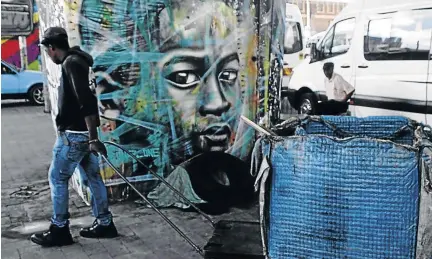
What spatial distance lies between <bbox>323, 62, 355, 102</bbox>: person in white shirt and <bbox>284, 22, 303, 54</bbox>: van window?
359 centimetres

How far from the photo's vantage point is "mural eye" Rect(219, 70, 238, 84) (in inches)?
212

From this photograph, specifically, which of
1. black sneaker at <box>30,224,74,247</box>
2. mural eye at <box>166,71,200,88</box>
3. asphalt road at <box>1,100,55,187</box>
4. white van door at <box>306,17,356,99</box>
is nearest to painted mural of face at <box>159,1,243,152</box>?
mural eye at <box>166,71,200,88</box>

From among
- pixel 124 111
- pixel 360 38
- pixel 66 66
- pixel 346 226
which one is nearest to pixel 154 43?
pixel 124 111

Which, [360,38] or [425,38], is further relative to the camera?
[360,38]

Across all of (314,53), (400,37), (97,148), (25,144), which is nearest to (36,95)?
(25,144)

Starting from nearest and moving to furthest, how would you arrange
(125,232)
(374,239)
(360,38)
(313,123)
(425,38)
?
1. (374,239)
2. (313,123)
3. (125,232)
4. (425,38)
5. (360,38)

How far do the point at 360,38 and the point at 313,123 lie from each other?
17.2 ft

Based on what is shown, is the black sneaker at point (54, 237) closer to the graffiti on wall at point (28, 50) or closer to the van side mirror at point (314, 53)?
the van side mirror at point (314, 53)

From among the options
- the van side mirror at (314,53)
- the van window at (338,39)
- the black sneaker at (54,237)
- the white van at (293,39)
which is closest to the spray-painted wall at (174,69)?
the black sneaker at (54,237)

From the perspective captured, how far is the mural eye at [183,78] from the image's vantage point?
Result: 5172 mm

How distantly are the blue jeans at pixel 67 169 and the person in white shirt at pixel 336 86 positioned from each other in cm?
515

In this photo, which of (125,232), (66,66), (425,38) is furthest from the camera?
(425,38)

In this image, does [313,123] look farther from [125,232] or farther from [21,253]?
[21,253]

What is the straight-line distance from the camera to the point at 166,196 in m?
5.22
